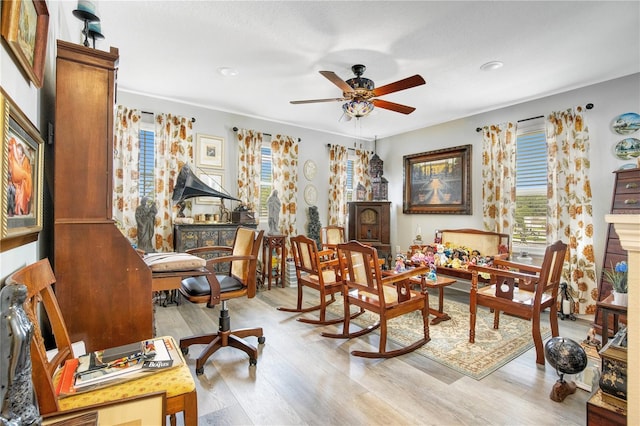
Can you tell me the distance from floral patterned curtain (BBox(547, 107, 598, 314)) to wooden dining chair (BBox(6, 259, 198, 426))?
4.15m

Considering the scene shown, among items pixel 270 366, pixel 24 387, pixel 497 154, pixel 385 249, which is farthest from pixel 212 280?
pixel 497 154

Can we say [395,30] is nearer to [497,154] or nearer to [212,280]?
[212,280]

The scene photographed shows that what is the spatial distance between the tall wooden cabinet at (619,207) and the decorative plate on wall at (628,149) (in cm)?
34

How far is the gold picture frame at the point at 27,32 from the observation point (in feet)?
2.93

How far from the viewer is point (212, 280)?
218 centimetres

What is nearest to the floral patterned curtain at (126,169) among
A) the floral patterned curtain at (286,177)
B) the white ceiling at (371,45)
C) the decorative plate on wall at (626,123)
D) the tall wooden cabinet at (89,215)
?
the white ceiling at (371,45)

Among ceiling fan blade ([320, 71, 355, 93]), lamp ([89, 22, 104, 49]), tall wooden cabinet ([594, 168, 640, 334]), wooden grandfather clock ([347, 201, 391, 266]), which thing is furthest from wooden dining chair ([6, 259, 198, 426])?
wooden grandfather clock ([347, 201, 391, 266])

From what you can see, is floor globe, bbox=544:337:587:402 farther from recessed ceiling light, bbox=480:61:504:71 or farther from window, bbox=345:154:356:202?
window, bbox=345:154:356:202

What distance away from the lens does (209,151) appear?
441cm

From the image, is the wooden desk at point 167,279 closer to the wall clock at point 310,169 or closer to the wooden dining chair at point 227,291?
the wooden dining chair at point 227,291

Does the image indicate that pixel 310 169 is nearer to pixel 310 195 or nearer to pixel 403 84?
pixel 310 195

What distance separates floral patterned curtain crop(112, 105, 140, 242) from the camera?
369cm

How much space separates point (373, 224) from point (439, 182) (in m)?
1.31

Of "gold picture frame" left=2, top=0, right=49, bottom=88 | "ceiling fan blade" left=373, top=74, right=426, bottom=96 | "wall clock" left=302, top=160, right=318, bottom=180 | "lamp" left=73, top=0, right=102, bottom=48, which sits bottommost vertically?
"gold picture frame" left=2, top=0, right=49, bottom=88
